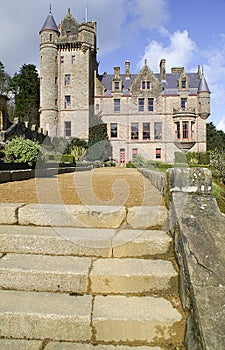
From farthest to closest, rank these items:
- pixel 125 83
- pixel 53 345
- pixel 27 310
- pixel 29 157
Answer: pixel 125 83, pixel 29 157, pixel 27 310, pixel 53 345

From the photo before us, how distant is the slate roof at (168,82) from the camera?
130ft

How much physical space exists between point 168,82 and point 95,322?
41553mm

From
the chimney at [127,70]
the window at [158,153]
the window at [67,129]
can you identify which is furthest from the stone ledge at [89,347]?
the chimney at [127,70]

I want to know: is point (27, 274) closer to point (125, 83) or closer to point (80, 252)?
point (80, 252)

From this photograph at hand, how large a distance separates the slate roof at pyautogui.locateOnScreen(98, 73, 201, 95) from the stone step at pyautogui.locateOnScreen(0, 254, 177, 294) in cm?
3924

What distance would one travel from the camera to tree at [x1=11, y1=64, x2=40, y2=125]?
4800 cm

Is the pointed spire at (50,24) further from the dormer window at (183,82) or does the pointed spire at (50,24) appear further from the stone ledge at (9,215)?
the stone ledge at (9,215)

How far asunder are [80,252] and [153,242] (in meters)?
0.77

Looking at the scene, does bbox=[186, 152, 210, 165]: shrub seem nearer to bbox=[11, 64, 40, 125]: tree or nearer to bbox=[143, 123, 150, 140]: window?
bbox=[143, 123, 150, 140]: window

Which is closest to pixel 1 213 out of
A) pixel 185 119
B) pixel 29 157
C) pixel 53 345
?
pixel 53 345

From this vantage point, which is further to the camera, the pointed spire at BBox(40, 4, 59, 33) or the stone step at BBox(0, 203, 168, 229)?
the pointed spire at BBox(40, 4, 59, 33)

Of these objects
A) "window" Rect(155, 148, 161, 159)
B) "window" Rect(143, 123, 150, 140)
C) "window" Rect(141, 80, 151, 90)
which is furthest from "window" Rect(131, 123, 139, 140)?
"window" Rect(141, 80, 151, 90)

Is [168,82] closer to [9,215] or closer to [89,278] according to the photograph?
[9,215]

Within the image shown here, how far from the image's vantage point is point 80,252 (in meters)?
3.01
